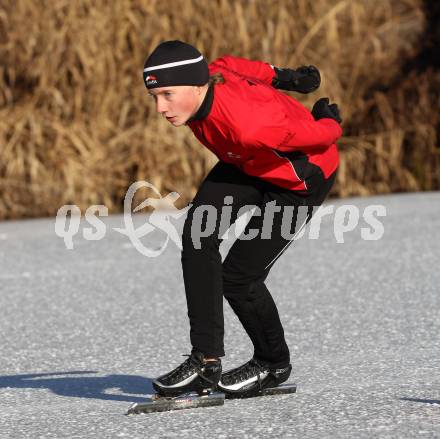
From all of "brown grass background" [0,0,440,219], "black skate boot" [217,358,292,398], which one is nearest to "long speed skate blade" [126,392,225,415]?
"black skate boot" [217,358,292,398]

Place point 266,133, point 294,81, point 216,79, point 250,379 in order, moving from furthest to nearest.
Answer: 1. point 294,81
2. point 250,379
3. point 216,79
4. point 266,133

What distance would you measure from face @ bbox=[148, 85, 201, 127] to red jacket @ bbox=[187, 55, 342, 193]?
55 millimetres

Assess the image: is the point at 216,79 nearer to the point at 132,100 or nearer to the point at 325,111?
the point at 325,111

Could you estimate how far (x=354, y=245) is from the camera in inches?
378

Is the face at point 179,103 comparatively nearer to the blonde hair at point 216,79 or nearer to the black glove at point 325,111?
the blonde hair at point 216,79

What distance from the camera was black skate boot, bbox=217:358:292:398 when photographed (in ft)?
16.9

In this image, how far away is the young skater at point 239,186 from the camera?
185 inches

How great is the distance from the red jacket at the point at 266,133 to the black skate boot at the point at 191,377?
716 mm

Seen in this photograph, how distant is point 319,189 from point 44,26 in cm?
725

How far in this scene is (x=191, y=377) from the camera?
194 inches

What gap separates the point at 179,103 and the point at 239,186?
452 millimetres

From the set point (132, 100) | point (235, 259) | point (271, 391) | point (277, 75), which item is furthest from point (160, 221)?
point (235, 259)

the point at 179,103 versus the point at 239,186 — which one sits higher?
the point at 179,103

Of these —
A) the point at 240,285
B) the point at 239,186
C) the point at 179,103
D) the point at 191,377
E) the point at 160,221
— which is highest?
the point at 179,103
